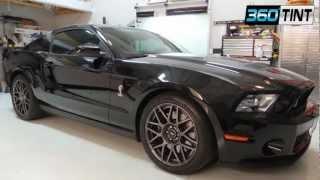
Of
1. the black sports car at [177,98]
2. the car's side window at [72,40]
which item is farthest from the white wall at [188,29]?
the car's side window at [72,40]

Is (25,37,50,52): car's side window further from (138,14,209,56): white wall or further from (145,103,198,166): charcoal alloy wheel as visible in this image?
(138,14,209,56): white wall

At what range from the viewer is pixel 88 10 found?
645 centimetres

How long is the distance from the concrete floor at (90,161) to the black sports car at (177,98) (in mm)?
160

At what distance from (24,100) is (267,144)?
276 cm

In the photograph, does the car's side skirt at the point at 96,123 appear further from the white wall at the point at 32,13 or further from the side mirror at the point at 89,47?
the white wall at the point at 32,13

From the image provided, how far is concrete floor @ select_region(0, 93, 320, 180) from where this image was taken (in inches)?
79.6

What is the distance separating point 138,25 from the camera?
5.86 m

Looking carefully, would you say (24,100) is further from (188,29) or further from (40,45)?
(188,29)

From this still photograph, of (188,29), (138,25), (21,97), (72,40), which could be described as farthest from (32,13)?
(72,40)

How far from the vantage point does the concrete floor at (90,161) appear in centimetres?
202

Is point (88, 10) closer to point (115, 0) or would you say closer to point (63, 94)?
point (115, 0)

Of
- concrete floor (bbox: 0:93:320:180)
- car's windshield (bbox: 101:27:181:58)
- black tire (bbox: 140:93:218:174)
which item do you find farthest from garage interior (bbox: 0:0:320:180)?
car's windshield (bbox: 101:27:181:58)

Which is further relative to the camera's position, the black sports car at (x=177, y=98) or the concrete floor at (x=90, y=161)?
the concrete floor at (x=90, y=161)

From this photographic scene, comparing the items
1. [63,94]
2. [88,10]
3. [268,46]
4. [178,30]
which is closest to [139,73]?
[63,94]
